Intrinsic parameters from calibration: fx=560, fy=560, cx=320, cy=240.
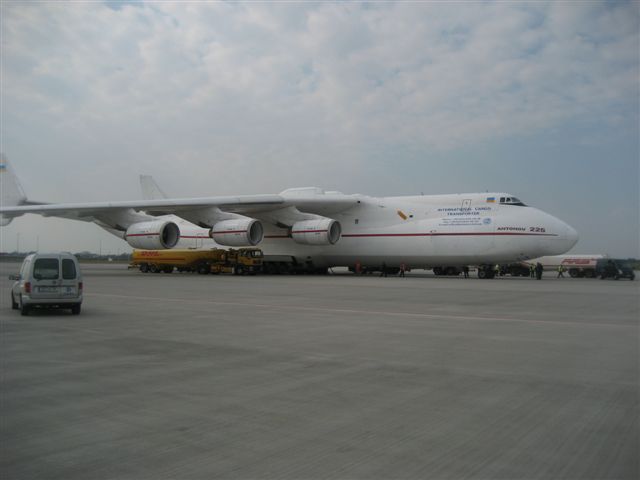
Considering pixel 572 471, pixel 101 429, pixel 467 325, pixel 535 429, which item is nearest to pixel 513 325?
pixel 467 325

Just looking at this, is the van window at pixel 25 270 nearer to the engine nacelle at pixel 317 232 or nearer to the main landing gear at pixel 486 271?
the engine nacelle at pixel 317 232

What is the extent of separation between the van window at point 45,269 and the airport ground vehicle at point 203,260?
1773 cm

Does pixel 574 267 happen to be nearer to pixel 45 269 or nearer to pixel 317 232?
pixel 317 232

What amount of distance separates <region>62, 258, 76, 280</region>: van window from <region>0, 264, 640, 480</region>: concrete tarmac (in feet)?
3.67

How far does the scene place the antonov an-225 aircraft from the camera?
76.9ft

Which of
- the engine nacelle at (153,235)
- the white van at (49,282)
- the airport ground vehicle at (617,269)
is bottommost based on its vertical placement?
the white van at (49,282)

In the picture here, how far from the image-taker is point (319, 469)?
3.40 m

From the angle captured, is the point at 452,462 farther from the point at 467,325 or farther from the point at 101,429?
the point at 467,325

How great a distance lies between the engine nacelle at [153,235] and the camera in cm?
2608

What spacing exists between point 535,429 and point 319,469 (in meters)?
1.73

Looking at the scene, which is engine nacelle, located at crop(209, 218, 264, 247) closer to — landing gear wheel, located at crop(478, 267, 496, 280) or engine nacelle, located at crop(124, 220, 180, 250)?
engine nacelle, located at crop(124, 220, 180, 250)

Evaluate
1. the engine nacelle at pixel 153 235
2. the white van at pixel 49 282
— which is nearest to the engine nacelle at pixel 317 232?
the engine nacelle at pixel 153 235

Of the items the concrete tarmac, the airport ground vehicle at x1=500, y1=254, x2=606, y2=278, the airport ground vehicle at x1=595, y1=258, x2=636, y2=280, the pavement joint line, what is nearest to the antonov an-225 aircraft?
the airport ground vehicle at x1=595, y1=258, x2=636, y2=280

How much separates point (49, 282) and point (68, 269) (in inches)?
16.1
